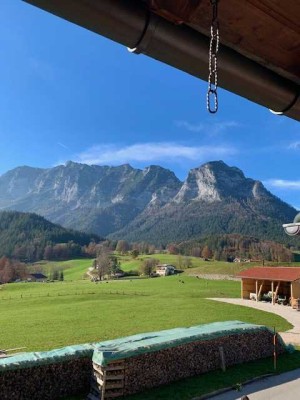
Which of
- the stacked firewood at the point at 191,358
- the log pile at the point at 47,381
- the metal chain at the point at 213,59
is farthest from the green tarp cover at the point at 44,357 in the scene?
the metal chain at the point at 213,59

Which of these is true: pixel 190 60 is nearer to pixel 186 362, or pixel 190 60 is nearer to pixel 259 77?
pixel 259 77

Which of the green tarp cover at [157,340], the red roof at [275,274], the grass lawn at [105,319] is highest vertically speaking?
the red roof at [275,274]

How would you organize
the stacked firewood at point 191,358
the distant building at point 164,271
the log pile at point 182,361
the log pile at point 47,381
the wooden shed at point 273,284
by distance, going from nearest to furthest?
the log pile at point 47,381, the log pile at point 182,361, the stacked firewood at point 191,358, the wooden shed at point 273,284, the distant building at point 164,271

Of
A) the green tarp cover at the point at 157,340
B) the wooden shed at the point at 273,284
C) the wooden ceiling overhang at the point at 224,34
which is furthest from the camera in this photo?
the wooden shed at the point at 273,284

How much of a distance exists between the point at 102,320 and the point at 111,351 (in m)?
19.9

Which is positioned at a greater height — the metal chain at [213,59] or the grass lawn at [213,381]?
the metal chain at [213,59]

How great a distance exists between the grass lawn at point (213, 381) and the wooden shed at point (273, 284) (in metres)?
26.9

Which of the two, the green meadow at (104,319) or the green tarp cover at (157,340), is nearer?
the green tarp cover at (157,340)

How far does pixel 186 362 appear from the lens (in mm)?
17266

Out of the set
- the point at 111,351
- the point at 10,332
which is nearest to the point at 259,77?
the point at 111,351

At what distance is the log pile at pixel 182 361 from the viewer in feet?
48.7

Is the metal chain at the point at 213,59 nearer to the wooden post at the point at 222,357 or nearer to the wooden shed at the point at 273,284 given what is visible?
the wooden post at the point at 222,357

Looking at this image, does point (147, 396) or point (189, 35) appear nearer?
point (189, 35)

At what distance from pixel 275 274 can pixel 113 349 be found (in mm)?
38502
